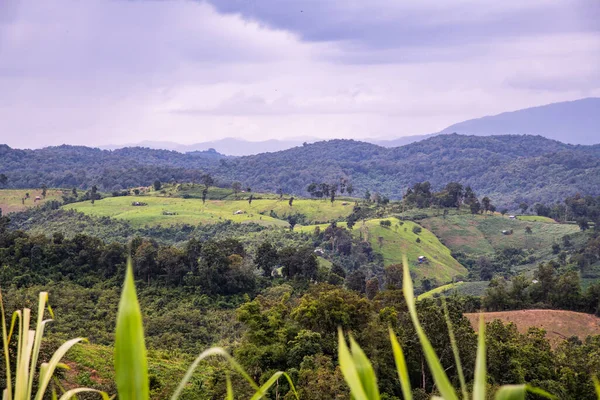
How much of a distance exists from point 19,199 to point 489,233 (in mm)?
81385

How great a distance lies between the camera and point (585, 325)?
3572cm

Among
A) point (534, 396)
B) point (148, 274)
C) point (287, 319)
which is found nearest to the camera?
point (534, 396)

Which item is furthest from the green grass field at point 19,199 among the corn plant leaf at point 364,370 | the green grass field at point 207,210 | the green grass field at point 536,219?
the corn plant leaf at point 364,370

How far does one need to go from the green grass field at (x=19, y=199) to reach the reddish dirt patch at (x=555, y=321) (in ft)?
273

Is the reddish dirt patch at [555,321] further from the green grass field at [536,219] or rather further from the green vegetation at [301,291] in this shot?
the green grass field at [536,219]

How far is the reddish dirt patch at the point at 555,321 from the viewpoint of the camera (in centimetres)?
3462

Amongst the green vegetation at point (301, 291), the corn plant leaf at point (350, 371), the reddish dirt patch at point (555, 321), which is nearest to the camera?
the corn plant leaf at point (350, 371)

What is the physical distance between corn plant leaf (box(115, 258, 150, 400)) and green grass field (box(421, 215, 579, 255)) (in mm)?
82380

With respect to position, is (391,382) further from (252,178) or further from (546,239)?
(252,178)

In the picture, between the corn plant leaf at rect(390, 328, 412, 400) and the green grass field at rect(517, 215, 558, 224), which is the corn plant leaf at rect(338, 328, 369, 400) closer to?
the corn plant leaf at rect(390, 328, 412, 400)

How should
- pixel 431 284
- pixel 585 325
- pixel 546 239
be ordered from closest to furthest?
pixel 585 325
pixel 431 284
pixel 546 239

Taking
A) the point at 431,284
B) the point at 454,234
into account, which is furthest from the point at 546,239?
the point at 431,284

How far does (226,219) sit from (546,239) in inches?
1909

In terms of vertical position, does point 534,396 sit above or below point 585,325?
above
